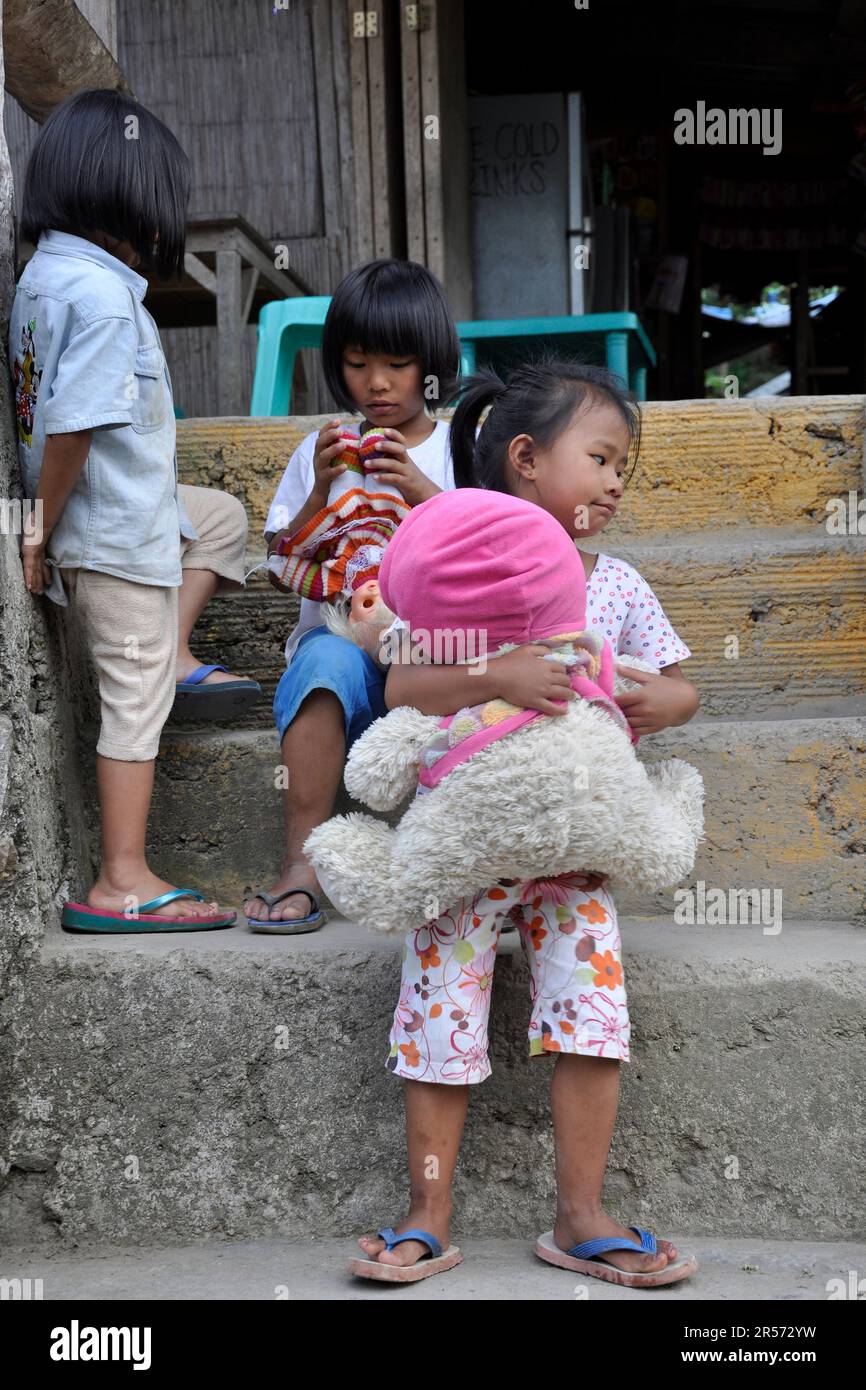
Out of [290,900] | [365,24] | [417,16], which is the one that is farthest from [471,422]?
[365,24]

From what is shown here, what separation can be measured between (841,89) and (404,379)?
656 centimetres

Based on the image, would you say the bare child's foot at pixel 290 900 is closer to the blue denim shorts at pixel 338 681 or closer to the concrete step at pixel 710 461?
the blue denim shorts at pixel 338 681

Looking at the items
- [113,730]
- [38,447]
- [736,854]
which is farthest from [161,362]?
[736,854]

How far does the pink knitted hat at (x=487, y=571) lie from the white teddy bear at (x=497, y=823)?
133 mm

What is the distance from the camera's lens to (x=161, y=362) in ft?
7.57

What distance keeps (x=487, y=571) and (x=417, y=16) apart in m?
3.91

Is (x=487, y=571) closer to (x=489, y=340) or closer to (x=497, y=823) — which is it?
(x=497, y=823)

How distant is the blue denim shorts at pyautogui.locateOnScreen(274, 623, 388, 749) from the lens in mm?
2301

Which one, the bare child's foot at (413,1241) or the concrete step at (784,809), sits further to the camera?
the concrete step at (784,809)

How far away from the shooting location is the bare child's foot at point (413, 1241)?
1757mm

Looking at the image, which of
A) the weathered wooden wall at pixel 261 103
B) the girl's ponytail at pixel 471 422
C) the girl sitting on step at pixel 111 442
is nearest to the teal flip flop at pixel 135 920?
the girl sitting on step at pixel 111 442

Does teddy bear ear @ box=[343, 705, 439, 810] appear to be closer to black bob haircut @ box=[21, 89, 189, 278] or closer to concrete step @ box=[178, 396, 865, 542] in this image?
black bob haircut @ box=[21, 89, 189, 278]

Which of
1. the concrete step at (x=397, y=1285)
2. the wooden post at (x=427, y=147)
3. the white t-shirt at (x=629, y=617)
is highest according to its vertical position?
the wooden post at (x=427, y=147)

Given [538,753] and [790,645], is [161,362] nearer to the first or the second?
[538,753]
